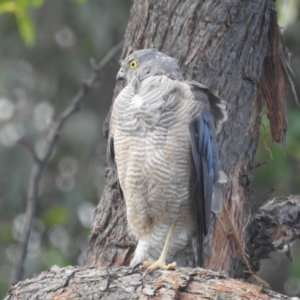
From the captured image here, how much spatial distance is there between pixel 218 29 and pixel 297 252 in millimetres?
6085

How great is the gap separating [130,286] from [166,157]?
1.28 meters

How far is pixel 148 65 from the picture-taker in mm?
5812

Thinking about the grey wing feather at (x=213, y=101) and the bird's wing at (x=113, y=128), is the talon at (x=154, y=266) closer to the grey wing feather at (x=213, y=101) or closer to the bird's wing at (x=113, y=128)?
the bird's wing at (x=113, y=128)

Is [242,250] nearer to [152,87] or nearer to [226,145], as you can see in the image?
[226,145]

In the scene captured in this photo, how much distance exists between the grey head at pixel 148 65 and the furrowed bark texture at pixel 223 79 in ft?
1.23

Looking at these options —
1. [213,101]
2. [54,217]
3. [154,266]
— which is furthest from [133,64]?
[54,217]

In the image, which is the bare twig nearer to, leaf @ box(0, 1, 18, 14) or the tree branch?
leaf @ box(0, 1, 18, 14)

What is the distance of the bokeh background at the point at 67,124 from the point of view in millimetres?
11461

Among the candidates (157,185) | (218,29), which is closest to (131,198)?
(157,185)

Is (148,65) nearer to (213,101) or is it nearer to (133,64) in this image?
(133,64)

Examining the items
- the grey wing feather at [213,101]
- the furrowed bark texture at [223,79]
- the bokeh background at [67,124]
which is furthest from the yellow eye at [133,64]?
the bokeh background at [67,124]

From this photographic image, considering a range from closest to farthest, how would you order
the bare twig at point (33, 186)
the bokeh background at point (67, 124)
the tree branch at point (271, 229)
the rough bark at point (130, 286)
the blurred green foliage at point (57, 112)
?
the rough bark at point (130, 286), the bare twig at point (33, 186), the tree branch at point (271, 229), the bokeh background at point (67, 124), the blurred green foliage at point (57, 112)

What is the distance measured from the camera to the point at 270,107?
6559mm

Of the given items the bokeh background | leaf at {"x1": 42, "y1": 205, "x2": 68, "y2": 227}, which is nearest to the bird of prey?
leaf at {"x1": 42, "y1": 205, "x2": 68, "y2": 227}
